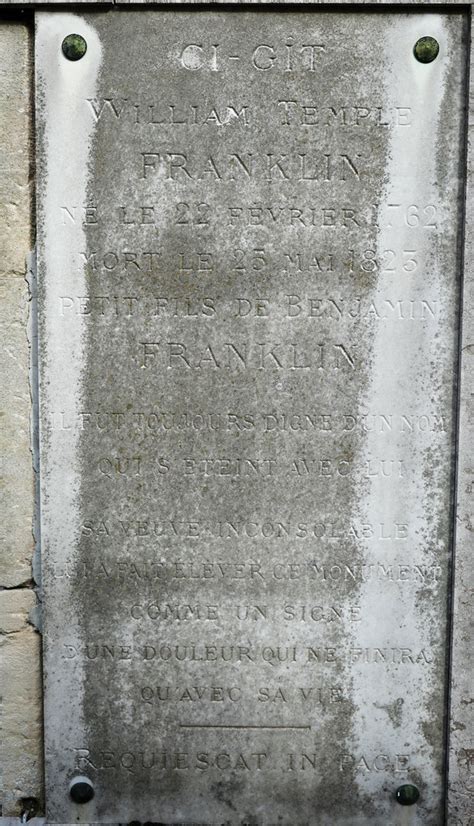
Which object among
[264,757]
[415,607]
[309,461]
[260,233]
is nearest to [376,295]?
[260,233]

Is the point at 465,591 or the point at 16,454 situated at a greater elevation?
the point at 16,454

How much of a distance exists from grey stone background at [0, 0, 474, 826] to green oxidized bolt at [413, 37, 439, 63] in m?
0.27

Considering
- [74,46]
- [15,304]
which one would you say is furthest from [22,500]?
[74,46]

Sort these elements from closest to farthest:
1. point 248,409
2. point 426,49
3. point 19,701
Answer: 1. point 426,49
2. point 248,409
3. point 19,701

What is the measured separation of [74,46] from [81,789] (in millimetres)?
2900

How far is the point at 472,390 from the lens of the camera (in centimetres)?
262

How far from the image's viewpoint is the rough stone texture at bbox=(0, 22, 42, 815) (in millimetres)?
2623

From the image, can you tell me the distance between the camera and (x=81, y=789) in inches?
108

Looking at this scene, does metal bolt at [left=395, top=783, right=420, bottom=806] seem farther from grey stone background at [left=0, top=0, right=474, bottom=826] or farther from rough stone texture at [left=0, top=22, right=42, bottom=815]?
rough stone texture at [left=0, top=22, right=42, bottom=815]

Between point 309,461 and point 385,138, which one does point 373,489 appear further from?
point 385,138

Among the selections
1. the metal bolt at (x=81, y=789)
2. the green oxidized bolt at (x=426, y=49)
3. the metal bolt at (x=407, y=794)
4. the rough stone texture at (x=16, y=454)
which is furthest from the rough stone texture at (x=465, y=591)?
the rough stone texture at (x=16, y=454)

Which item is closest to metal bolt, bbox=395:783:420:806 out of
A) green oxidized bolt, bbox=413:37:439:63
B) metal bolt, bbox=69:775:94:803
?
metal bolt, bbox=69:775:94:803

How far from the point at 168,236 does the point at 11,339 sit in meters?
0.75

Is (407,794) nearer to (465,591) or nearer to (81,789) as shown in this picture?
(465,591)
